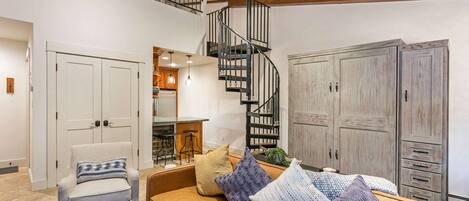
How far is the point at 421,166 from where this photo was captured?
330cm

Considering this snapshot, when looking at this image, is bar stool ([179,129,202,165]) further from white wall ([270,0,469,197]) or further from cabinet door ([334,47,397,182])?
cabinet door ([334,47,397,182])

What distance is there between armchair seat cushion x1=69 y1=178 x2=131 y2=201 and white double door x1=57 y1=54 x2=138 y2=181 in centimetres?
133

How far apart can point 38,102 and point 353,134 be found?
457 centimetres

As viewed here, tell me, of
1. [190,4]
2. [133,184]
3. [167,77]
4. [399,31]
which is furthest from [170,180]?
[167,77]

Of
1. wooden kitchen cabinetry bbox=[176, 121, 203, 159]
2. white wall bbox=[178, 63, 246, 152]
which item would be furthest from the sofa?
white wall bbox=[178, 63, 246, 152]

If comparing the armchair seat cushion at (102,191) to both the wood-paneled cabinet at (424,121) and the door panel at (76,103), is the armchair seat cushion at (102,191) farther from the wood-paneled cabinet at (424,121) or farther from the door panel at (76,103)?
the wood-paneled cabinet at (424,121)

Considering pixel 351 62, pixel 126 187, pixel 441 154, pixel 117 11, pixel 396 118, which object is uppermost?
pixel 117 11

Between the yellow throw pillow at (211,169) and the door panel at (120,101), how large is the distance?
8.58 feet

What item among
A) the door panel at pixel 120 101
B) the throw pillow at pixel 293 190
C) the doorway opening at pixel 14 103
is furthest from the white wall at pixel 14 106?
the throw pillow at pixel 293 190

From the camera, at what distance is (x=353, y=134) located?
3.95 meters

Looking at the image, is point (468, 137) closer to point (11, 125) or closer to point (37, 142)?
point (37, 142)

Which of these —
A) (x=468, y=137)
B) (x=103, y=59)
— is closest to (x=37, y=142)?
(x=103, y=59)

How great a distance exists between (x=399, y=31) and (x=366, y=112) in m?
1.49

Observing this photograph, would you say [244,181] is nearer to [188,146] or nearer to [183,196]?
[183,196]
